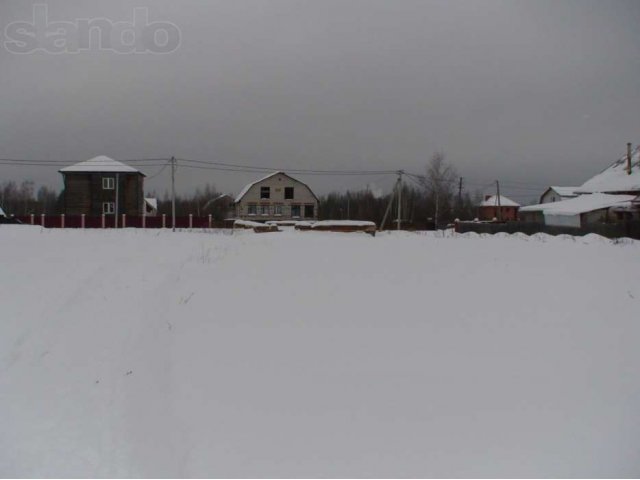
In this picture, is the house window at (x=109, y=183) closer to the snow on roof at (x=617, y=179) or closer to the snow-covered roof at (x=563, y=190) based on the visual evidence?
the snow on roof at (x=617, y=179)

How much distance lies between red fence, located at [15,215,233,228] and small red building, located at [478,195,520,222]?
38295mm

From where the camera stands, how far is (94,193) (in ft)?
114

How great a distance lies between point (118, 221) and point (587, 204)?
33920 millimetres

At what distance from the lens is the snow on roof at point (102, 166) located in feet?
112

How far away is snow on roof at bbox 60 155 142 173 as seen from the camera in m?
34.2

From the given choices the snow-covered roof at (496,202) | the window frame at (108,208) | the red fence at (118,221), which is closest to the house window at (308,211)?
the red fence at (118,221)

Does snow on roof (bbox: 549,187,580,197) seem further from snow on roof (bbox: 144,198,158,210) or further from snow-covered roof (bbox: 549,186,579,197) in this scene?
snow on roof (bbox: 144,198,158,210)

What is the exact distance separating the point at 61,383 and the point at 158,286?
8.72ft

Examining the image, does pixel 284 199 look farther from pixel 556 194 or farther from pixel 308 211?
pixel 556 194

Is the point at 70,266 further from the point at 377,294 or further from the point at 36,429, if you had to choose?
the point at 377,294

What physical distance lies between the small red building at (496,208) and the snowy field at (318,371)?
2063 inches

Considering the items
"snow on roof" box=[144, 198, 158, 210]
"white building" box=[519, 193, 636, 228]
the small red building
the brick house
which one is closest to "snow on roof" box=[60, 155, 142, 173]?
the brick house

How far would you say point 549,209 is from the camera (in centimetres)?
3450

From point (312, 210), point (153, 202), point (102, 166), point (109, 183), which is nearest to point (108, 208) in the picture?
point (109, 183)
